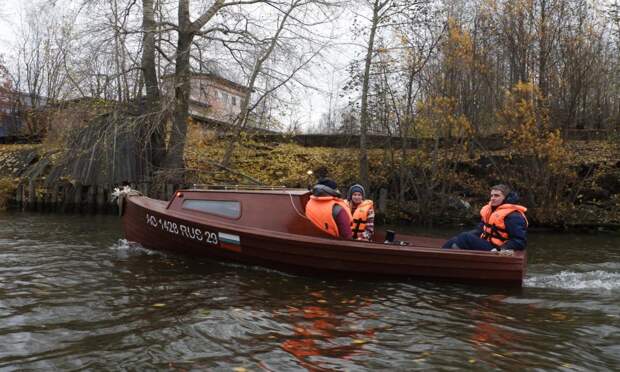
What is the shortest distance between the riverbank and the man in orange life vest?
32.9ft

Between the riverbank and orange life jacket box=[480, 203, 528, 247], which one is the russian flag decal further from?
the riverbank

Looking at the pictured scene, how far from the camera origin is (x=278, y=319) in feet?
21.1

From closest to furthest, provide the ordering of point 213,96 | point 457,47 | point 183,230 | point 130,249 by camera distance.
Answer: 1. point 183,230
2. point 130,249
3. point 213,96
4. point 457,47

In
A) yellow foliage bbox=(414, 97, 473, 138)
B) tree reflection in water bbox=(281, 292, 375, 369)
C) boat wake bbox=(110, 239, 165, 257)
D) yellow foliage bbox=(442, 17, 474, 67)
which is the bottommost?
tree reflection in water bbox=(281, 292, 375, 369)

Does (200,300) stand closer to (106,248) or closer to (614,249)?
(106,248)

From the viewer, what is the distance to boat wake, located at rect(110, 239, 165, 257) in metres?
10.7

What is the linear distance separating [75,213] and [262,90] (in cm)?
862

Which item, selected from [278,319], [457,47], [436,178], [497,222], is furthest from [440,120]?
[278,319]

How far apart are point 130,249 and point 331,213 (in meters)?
4.89

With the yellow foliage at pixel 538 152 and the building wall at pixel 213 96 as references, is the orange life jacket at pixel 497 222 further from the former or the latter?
the building wall at pixel 213 96

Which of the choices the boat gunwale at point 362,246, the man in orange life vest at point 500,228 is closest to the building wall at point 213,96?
the boat gunwale at point 362,246

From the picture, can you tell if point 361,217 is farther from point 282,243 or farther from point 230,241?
point 230,241

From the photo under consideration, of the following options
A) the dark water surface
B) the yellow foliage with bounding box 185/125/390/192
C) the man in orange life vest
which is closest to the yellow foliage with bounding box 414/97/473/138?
the yellow foliage with bounding box 185/125/390/192

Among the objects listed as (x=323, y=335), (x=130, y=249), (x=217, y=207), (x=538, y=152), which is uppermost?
(x=538, y=152)
